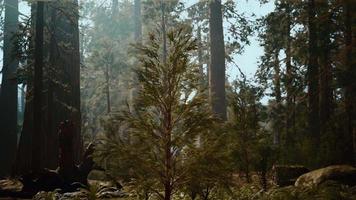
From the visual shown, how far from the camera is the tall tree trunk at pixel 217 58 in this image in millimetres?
19734

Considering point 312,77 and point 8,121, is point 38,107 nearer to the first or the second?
point 8,121

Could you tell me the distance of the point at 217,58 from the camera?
20000mm

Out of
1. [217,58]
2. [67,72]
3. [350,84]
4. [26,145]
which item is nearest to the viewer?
[26,145]

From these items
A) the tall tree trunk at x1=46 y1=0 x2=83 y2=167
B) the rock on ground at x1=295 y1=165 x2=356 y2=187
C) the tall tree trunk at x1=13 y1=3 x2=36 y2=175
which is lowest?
the rock on ground at x1=295 y1=165 x2=356 y2=187

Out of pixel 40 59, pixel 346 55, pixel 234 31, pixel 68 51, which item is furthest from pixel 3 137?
pixel 346 55

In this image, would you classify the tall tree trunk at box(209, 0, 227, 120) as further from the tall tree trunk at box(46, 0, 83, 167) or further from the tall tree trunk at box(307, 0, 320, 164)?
the tall tree trunk at box(46, 0, 83, 167)

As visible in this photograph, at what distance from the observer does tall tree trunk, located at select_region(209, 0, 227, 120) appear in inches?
777

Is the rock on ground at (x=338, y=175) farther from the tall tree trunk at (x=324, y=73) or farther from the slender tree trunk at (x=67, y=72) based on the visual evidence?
the slender tree trunk at (x=67, y=72)

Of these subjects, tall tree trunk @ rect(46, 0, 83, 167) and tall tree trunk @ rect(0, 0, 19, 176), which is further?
tall tree trunk @ rect(0, 0, 19, 176)

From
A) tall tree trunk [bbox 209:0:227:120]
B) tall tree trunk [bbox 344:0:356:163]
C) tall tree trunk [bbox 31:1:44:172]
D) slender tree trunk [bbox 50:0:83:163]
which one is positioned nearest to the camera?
tall tree trunk [bbox 31:1:44:172]

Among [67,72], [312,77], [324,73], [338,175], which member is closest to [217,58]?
[312,77]

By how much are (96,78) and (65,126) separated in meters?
35.9

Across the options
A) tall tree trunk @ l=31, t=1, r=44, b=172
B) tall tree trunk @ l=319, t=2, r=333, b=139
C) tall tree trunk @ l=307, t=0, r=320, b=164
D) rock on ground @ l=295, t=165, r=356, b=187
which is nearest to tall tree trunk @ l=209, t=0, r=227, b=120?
tall tree trunk @ l=307, t=0, r=320, b=164

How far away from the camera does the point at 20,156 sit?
1672cm
